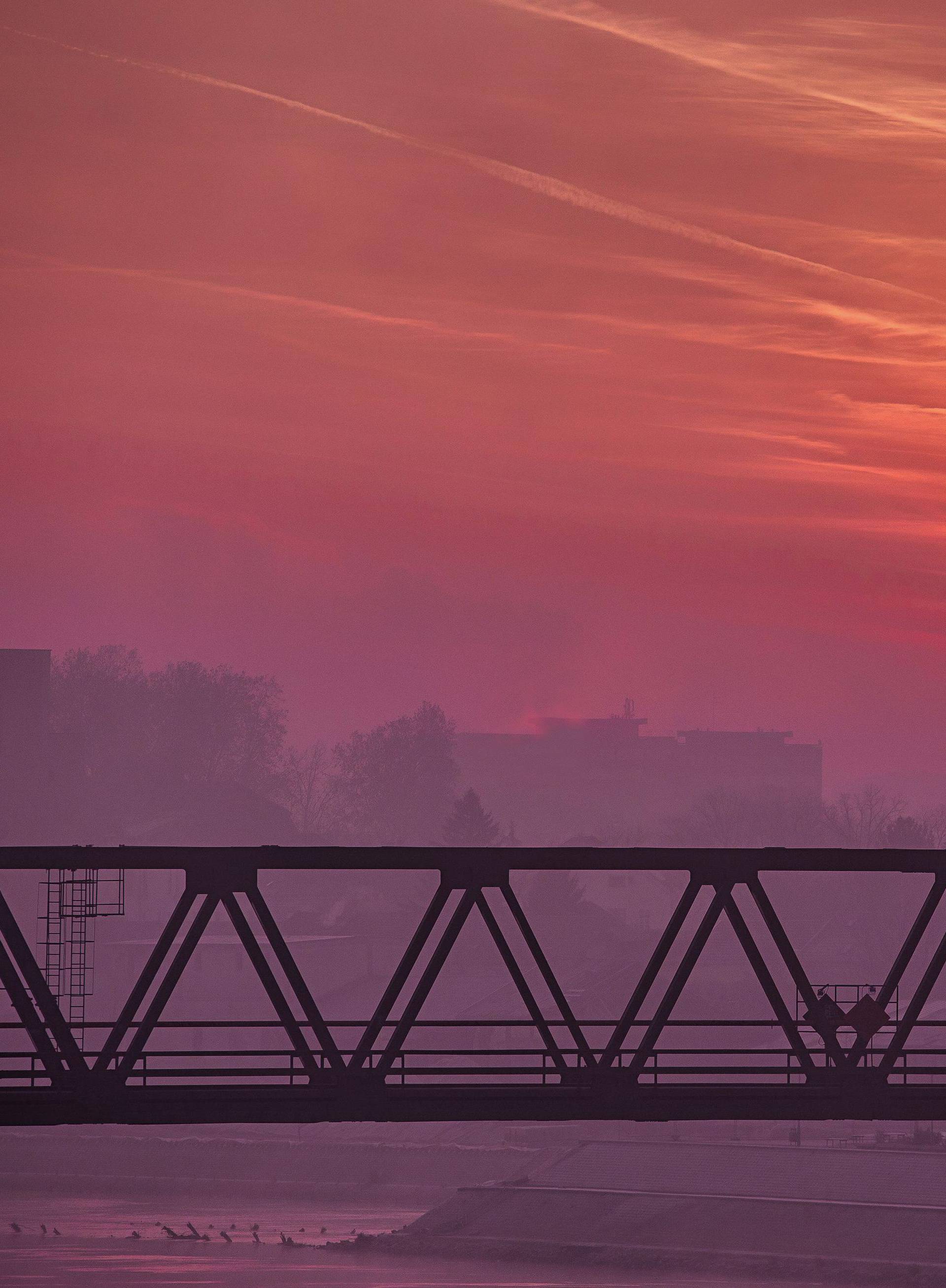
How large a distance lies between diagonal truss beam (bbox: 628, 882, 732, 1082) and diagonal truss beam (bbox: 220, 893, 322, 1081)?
4.25m

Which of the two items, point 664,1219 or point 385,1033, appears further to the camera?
point 385,1033

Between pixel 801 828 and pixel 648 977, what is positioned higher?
pixel 648 977

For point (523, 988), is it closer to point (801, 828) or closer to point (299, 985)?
point (299, 985)

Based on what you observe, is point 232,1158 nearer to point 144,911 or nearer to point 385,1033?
point 385,1033

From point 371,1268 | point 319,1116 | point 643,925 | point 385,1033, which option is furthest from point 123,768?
point 319,1116

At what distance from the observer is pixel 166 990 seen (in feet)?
87.2

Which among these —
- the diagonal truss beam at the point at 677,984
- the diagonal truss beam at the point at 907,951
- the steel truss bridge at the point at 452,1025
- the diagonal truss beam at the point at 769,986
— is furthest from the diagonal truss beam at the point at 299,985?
the diagonal truss beam at the point at 907,951

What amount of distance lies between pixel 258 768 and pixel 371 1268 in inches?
4579

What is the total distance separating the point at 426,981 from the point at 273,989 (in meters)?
2.35

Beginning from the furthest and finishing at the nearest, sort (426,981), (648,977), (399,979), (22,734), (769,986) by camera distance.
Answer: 1. (22,734)
2. (769,986)
3. (426,981)
4. (648,977)
5. (399,979)

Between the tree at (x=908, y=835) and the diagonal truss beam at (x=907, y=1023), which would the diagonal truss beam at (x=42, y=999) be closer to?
the diagonal truss beam at (x=907, y=1023)

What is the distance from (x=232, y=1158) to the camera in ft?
354

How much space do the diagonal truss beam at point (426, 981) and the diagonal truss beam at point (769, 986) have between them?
3488 millimetres

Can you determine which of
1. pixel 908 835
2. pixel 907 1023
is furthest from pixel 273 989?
pixel 908 835
